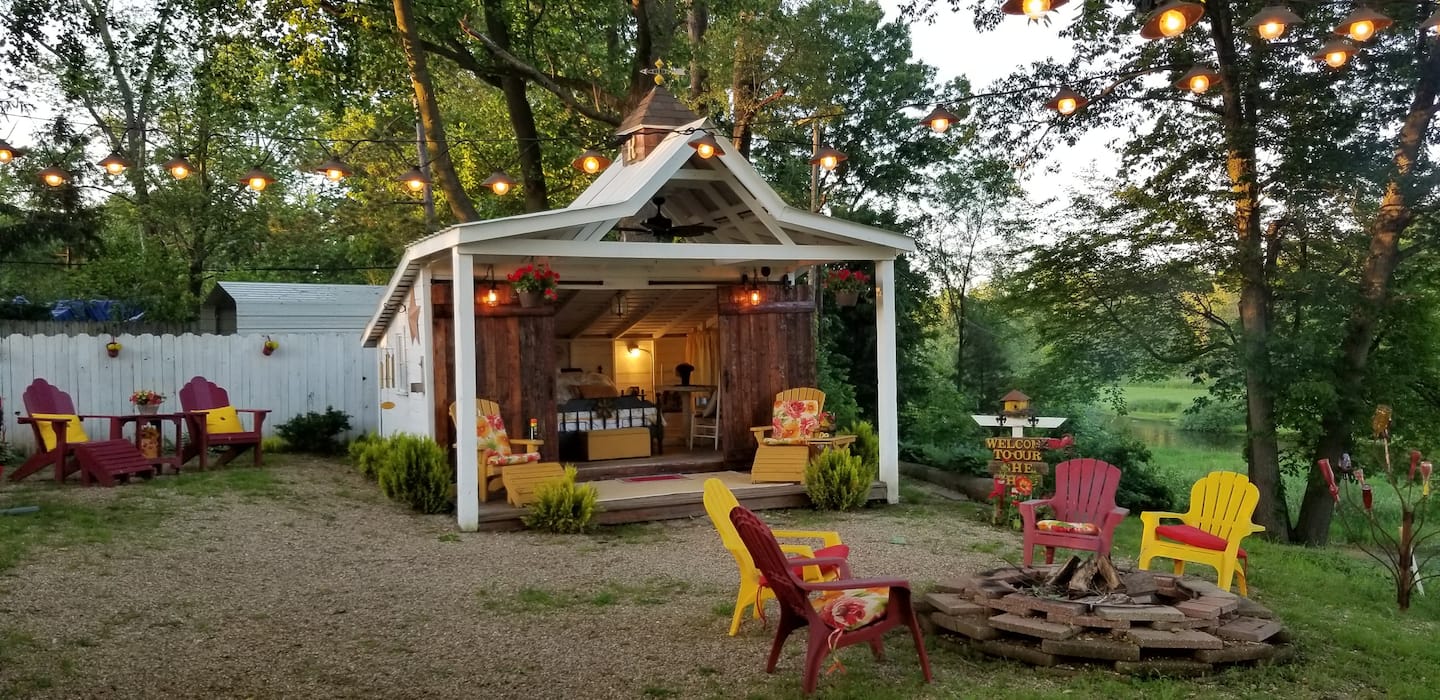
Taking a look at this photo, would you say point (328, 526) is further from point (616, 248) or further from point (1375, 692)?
point (1375, 692)

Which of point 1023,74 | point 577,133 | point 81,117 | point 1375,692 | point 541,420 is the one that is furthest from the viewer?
point 81,117

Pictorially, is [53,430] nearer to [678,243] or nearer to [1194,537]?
[678,243]

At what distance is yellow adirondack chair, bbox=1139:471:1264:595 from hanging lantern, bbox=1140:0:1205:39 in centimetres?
277

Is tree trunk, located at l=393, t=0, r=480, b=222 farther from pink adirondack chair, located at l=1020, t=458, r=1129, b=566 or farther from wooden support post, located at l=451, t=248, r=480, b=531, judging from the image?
pink adirondack chair, located at l=1020, t=458, r=1129, b=566

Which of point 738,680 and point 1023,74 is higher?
point 1023,74

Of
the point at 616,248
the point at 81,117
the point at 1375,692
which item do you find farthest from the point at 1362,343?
the point at 81,117

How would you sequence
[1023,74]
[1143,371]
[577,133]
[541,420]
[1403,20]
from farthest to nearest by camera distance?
[577,133]
[1143,371]
[1023,74]
[541,420]
[1403,20]

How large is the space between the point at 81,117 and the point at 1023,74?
62.7ft

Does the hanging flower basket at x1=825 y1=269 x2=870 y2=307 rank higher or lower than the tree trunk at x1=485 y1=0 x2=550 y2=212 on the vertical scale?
lower

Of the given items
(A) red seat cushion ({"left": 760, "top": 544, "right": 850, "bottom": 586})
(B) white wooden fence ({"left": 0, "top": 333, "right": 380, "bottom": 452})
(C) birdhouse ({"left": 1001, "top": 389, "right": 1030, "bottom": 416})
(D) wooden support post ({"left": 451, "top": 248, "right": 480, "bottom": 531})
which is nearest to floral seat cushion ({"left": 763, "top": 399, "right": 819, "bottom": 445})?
(C) birdhouse ({"left": 1001, "top": 389, "right": 1030, "bottom": 416})

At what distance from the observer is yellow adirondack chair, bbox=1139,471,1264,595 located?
5664mm

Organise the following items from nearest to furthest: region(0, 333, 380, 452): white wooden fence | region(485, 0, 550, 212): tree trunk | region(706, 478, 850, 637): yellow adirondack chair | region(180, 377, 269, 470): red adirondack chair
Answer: region(706, 478, 850, 637): yellow adirondack chair, region(180, 377, 269, 470): red adirondack chair, region(0, 333, 380, 452): white wooden fence, region(485, 0, 550, 212): tree trunk

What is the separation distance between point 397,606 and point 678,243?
3885mm

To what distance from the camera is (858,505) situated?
30.0 ft
